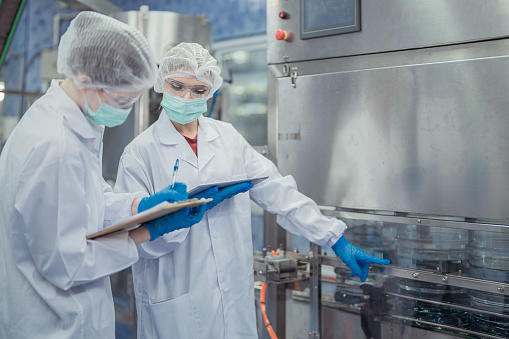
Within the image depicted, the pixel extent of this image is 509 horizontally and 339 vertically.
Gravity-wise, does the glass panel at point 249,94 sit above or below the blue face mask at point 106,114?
above

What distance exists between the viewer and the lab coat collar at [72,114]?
1.08m

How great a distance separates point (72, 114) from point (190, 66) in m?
0.56

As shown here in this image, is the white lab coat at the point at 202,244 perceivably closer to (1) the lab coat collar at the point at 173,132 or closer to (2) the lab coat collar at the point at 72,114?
(1) the lab coat collar at the point at 173,132

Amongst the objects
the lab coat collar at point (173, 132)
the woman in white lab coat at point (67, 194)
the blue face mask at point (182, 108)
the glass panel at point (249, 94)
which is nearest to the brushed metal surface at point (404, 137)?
the lab coat collar at point (173, 132)

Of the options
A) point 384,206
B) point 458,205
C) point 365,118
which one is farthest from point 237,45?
point 458,205

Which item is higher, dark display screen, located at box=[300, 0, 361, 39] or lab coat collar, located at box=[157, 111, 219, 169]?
dark display screen, located at box=[300, 0, 361, 39]

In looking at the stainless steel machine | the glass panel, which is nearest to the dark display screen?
the stainless steel machine

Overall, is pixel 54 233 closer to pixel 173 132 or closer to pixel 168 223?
pixel 168 223

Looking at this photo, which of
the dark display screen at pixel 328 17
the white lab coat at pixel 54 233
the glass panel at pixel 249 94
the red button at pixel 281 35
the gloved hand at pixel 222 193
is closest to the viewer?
the white lab coat at pixel 54 233

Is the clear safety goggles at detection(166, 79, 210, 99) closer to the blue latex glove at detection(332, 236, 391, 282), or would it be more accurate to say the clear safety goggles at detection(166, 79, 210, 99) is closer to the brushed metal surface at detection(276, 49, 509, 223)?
the brushed metal surface at detection(276, 49, 509, 223)

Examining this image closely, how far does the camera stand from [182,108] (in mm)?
1547

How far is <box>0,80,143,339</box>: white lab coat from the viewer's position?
1003 mm

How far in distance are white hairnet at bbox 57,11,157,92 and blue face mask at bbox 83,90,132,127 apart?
0.05 m

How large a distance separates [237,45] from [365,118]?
5.07 feet
